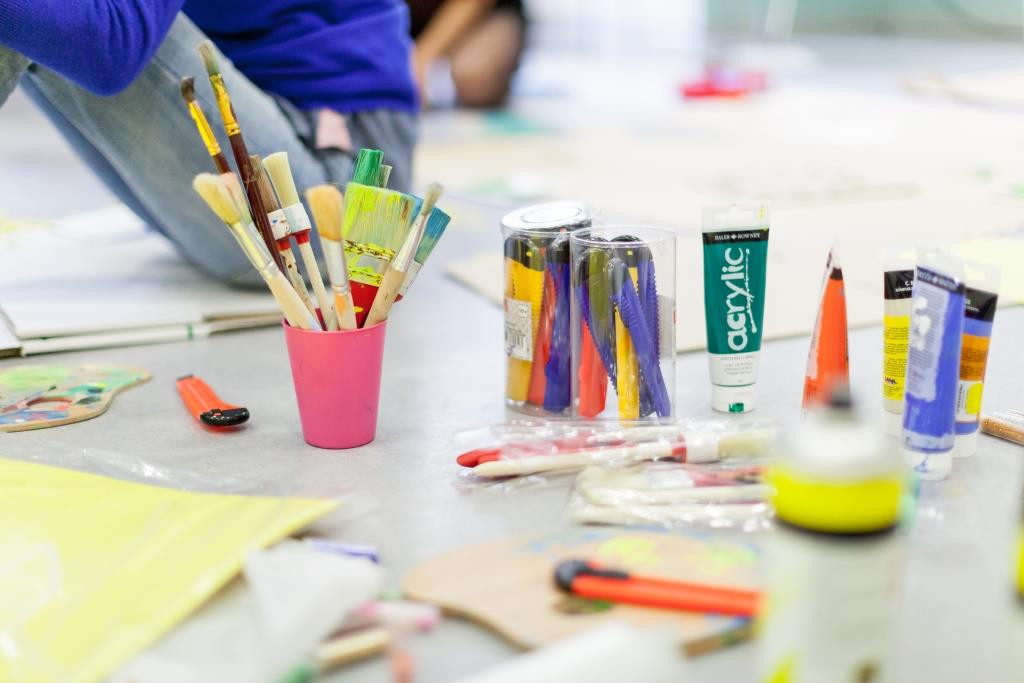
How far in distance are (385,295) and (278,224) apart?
0.37ft

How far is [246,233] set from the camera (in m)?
0.97

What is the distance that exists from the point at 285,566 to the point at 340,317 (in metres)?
0.33

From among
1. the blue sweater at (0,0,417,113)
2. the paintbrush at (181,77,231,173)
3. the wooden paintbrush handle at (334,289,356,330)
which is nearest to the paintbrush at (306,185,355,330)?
the wooden paintbrush handle at (334,289,356,330)

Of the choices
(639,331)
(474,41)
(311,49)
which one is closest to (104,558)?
(639,331)

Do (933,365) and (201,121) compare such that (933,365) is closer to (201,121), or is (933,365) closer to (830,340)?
(830,340)

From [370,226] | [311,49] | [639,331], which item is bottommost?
[639,331]

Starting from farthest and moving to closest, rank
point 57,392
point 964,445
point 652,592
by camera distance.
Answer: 1. point 57,392
2. point 964,445
3. point 652,592

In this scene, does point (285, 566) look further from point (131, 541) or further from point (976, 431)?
point (976, 431)

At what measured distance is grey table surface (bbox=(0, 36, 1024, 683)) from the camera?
0.73m

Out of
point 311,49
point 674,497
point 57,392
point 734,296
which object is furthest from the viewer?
point 311,49

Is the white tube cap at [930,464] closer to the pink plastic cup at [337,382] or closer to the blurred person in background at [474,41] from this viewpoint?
the pink plastic cup at [337,382]

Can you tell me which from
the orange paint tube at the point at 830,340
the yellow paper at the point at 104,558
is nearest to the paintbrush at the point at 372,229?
the yellow paper at the point at 104,558

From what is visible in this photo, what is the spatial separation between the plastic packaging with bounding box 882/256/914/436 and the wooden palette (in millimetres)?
291

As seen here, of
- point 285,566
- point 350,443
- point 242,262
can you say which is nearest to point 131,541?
point 285,566
